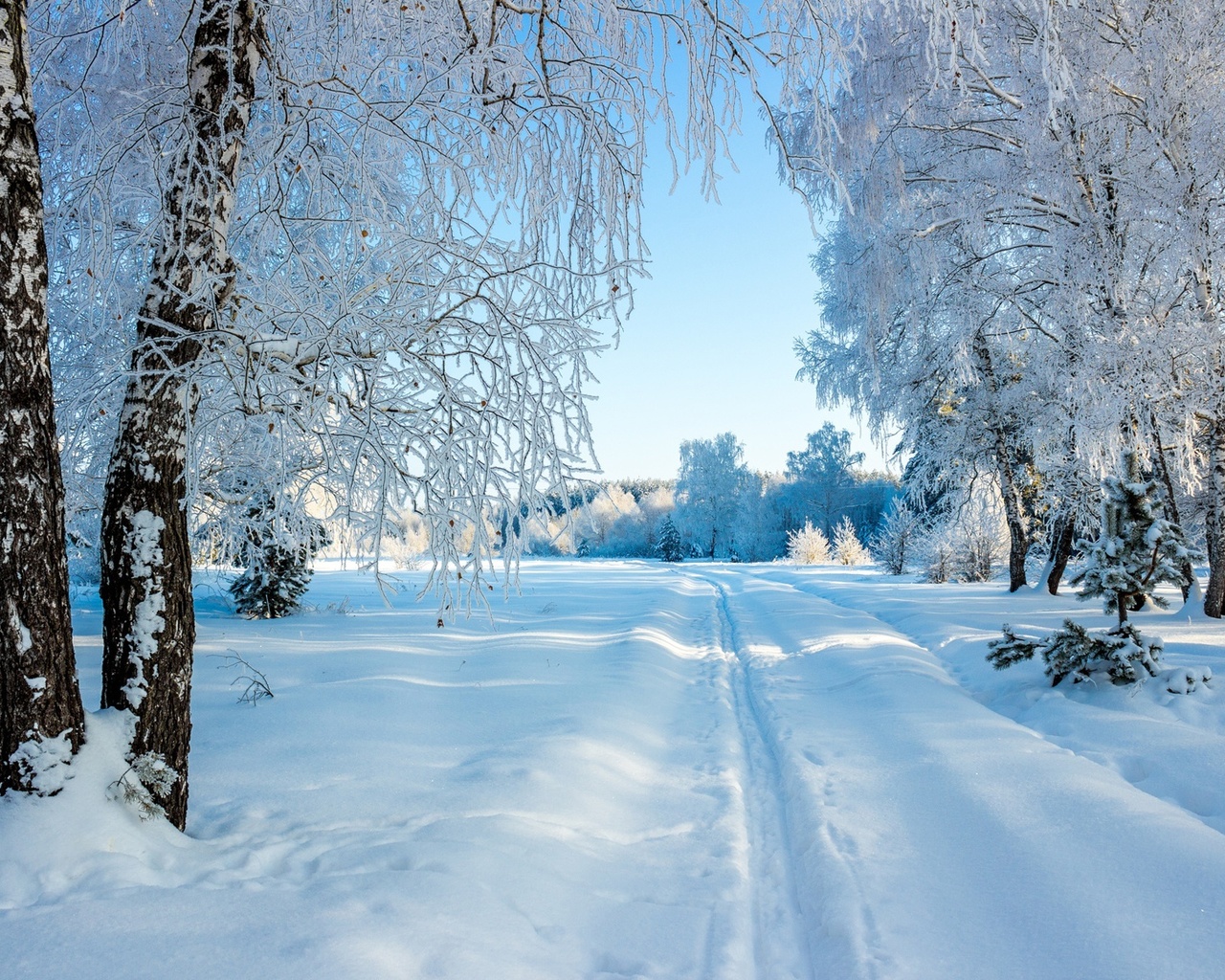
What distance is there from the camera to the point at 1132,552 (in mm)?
6102

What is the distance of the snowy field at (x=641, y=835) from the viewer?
2184 millimetres

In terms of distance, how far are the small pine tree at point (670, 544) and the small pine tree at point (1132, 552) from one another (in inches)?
1634

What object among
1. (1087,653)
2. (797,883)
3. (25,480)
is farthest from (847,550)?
(25,480)

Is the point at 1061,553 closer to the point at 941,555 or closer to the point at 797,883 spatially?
the point at 941,555

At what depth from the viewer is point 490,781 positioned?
3666 millimetres

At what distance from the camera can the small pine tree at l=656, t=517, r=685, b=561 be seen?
4828cm

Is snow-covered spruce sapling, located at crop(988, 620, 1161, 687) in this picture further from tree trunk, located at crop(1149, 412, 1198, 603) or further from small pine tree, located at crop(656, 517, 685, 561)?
small pine tree, located at crop(656, 517, 685, 561)

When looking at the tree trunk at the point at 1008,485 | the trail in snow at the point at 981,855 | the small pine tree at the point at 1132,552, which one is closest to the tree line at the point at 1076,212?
the small pine tree at the point at 1132,552

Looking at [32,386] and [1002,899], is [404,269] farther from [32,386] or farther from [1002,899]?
[1002,899]

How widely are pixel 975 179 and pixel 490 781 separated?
8868 mm

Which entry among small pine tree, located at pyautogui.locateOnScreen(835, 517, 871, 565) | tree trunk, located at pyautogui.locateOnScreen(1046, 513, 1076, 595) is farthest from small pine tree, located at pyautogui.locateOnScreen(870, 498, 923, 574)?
tree trunk, located at pyautogui.locateOnScreen(1046, 513, 1076, 595)

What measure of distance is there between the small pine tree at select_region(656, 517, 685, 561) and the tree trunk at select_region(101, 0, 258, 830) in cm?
4535

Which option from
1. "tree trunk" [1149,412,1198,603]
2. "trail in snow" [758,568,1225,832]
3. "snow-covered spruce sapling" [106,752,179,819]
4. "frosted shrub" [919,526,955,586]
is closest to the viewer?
"snow-covered spruce sapling" [106,752,179,819]

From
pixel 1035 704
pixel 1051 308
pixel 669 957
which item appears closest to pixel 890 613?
pixel 1051 308
